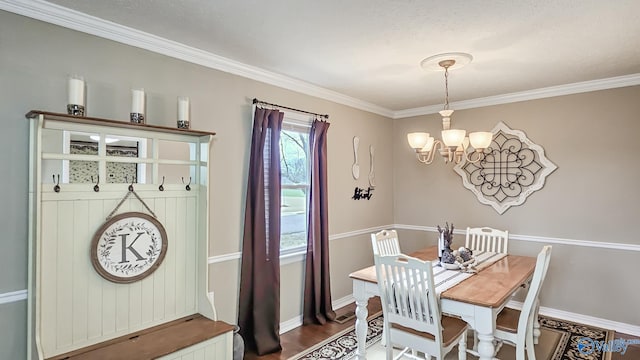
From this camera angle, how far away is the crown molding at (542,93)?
3.34 m

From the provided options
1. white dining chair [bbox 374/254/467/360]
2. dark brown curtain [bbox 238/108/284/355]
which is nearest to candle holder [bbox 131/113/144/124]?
dark brown curtain [bbox 238/108/284/355]

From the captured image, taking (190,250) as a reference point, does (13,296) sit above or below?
below

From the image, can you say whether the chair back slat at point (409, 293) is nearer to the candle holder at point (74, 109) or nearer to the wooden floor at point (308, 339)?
the wooden floor at point (308, 339)

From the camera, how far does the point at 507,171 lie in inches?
157

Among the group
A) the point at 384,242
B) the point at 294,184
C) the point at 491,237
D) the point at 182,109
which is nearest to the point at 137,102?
the point at 182,109

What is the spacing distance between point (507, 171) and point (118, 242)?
3912 mm

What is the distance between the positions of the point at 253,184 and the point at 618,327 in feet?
12.2

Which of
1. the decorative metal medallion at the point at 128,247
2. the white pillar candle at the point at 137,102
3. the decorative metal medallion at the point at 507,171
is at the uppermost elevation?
the white pillar candle at the point at 137,102

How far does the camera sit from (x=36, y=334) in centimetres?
172

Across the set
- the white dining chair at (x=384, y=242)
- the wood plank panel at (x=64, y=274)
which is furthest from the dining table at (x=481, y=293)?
the wood plank panel at (x=64, y=274)

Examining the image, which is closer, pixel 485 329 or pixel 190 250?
pixel 485 329

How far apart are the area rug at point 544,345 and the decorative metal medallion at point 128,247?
142 centimetres

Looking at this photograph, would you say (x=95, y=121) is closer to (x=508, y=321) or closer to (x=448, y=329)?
(x=448, y=329)

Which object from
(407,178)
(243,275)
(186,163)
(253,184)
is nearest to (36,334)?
(186,163)
